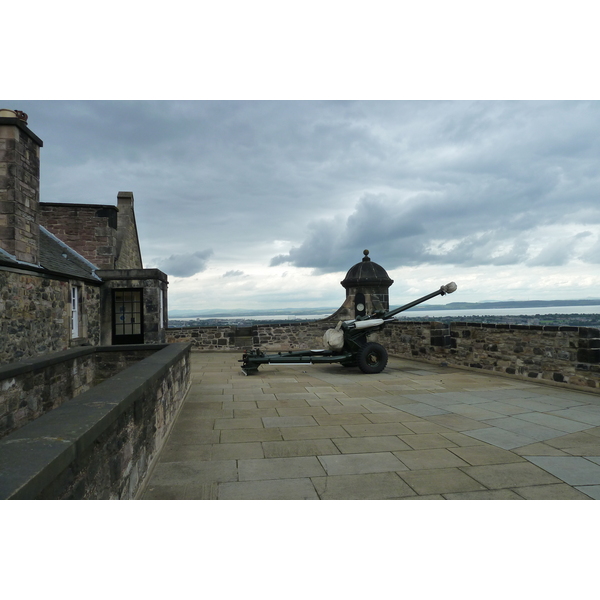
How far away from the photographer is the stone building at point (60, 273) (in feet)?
23.6

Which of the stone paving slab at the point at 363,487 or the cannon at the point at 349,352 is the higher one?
the cannon at the point at 349,352

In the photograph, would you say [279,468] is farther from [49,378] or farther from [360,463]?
[49,378]

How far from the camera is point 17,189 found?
7.73 metres

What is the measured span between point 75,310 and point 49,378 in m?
4.56

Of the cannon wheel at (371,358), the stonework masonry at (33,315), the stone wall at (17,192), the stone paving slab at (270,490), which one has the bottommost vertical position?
the stone paving slab at (270,490)

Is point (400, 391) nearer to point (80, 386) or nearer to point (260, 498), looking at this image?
point (260, 498)

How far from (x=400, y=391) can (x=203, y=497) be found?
15.1 feet

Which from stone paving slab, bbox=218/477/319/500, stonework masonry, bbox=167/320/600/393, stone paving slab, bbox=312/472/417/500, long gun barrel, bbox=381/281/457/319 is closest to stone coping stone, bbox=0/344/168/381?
stone paving slab, bbox=218/477/319/500

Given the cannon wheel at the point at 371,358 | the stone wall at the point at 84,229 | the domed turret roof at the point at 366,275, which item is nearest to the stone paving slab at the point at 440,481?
the cannon wheel at the point at 371,358

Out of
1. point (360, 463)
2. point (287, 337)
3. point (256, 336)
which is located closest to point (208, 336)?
point (256, 336)

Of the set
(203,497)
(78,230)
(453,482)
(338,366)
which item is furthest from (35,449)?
(78,230)

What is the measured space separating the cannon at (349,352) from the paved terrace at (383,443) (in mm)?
1300

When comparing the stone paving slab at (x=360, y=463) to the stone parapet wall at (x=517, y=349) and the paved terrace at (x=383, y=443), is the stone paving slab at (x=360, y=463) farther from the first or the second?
the stone parapet wall at (x=517, y=349)

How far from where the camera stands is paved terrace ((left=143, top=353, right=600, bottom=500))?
2984 millimetres
